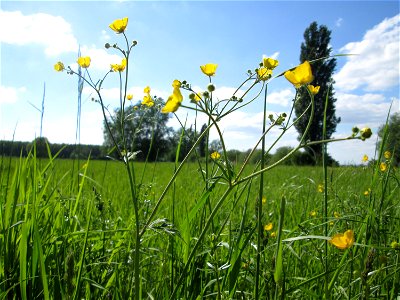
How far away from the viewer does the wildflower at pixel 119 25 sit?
132 cm

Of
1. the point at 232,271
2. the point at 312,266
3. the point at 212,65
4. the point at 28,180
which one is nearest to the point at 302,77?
the point at 212,65

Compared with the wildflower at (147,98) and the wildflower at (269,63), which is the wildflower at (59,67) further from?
the wildflower at (269,63)

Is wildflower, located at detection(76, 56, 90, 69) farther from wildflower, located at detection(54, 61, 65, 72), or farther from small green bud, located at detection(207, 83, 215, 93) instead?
small green bud, located at detection(207, 83, 215, 93)

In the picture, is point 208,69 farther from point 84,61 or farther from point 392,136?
point 392,136

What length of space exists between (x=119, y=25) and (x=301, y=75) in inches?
29.8

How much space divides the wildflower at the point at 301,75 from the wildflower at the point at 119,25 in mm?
710

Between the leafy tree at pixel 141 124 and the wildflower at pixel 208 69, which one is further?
the leafy tree at pixel 141 124

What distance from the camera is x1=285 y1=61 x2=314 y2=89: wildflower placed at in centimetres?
88

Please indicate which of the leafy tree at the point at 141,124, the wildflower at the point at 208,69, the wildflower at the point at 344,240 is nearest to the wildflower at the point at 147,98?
the leafy tree at the point at 141,124

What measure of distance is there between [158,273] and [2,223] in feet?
2.27

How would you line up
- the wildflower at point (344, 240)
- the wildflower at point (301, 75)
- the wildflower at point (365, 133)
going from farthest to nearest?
the wildflower at point (344, 240) → the wildflower at point (301, 75) → the wildflower at point (365, 133)

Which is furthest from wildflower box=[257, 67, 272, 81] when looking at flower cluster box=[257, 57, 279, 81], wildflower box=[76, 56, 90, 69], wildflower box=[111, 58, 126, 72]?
wildflower box=[76, 56, 90, 69]

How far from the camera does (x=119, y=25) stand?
4.38 ft

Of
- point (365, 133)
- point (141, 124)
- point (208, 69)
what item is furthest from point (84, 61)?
point (365, 133)
